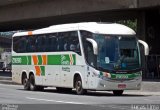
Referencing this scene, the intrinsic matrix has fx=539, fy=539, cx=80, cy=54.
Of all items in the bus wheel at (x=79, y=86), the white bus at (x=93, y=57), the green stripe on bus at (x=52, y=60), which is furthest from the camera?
the green stripe on bus at (x=52, y=60)

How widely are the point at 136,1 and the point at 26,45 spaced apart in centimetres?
1087

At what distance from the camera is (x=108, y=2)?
1657 inches

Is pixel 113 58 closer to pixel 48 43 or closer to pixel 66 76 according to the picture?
pixel 66 76

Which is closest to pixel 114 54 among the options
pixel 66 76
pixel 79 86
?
pixel 79 86

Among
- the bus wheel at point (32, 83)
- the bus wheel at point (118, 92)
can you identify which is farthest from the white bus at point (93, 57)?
the bus wheel at point (32, 83)

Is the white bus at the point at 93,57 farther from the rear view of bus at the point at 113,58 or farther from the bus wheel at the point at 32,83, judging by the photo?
the bus wheel at the point at 32,83

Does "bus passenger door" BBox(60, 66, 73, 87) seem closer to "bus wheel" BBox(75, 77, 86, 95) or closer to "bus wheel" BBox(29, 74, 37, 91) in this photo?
"bus wheel" BBox(75, 77, 86, 95)

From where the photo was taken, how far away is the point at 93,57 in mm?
26078

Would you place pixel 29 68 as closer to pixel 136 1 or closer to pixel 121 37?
pixel 121 37

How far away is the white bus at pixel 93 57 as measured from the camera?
2591 centimetres

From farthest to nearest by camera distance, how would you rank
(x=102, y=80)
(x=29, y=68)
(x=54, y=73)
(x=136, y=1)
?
(x=136, y=1) → (x=29, y=68) → (x=54, y=73) → (x=102, y=80)

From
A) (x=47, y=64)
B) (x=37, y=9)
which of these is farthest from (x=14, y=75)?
(x=37, y=9)

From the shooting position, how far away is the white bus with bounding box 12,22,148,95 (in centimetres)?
2591

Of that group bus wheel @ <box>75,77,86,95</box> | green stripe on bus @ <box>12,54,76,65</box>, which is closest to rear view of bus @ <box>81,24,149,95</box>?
bus wheel @ <box>75,77,86,95</box>
